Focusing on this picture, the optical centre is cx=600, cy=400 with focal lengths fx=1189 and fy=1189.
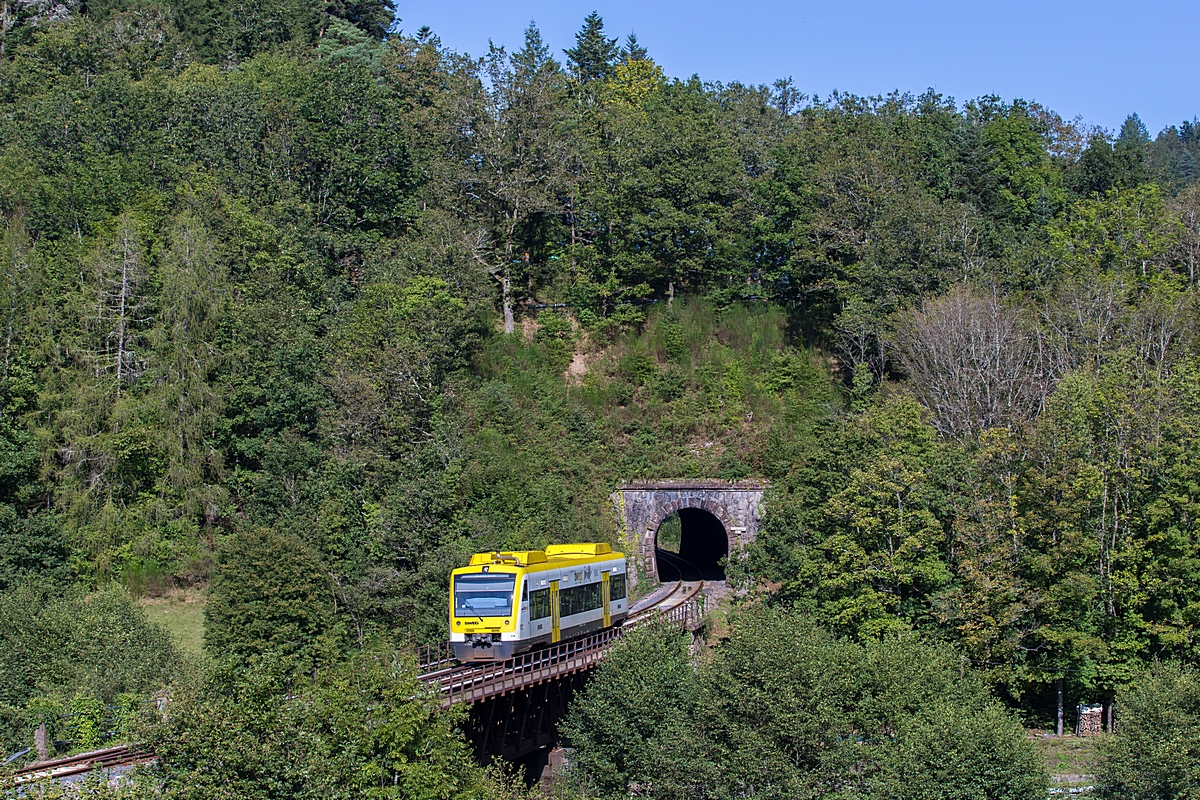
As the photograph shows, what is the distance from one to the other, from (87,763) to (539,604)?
15.7 meters

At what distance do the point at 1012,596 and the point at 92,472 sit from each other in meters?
40.0

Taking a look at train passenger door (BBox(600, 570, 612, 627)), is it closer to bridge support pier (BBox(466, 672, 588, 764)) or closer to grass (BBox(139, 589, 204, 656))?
bridge support pier (BBox(466, 672, 588, 764))

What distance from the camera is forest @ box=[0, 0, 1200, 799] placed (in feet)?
110

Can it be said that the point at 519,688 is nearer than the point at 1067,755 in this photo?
Yes

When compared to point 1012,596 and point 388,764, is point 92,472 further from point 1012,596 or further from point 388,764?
point 1012,596

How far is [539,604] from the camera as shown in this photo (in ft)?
125

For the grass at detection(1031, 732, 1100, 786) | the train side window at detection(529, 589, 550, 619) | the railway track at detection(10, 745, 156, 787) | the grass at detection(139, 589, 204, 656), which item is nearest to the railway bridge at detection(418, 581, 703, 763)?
the train side window at detection(529, 589, 550, 619)

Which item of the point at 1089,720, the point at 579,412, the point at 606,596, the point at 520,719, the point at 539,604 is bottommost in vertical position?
the point at 1089,720

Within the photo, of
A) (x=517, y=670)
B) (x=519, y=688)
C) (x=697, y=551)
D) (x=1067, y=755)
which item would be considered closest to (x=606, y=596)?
(x=517, y=670)

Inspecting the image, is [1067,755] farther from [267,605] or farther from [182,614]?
[182,614]

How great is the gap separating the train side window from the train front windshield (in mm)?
894

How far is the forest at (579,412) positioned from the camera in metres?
33.6

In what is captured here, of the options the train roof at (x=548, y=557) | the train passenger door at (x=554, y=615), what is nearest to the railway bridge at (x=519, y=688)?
the train passenger door at (x=554, y=615)

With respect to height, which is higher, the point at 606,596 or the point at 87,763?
the point at 606,596
